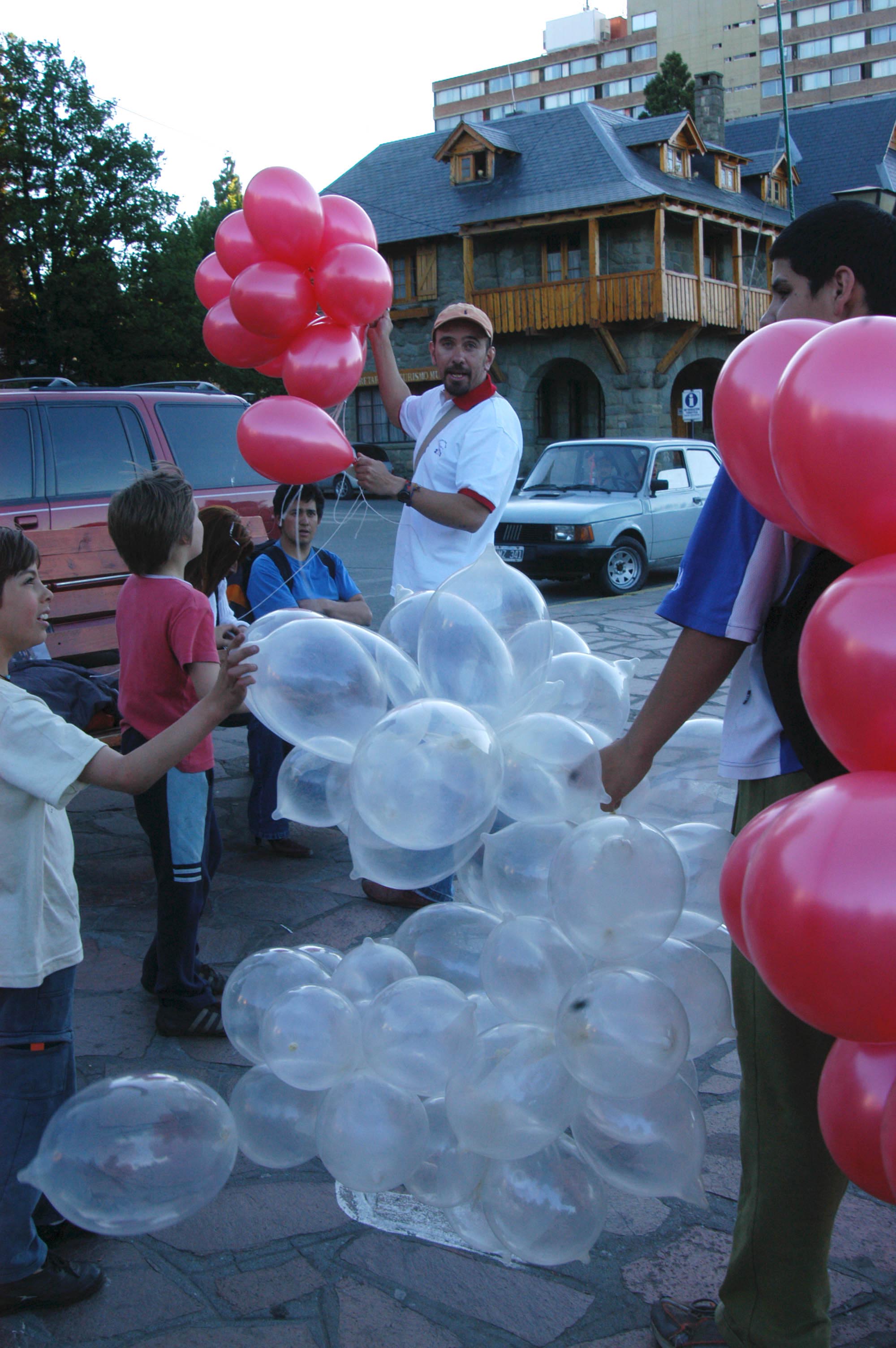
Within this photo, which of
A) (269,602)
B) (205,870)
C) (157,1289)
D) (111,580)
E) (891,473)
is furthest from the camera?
(111,580)

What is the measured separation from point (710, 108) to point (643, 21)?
64.7 metres

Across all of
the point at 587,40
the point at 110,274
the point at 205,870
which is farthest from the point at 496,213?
the point at 587,40

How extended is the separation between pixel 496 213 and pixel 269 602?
86.7ft

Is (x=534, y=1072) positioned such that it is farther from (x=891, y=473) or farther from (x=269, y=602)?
(x=269, y=602)

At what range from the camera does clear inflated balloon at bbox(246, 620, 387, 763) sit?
225 cm

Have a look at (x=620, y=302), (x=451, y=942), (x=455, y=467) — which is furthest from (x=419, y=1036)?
(x=620, y=302)

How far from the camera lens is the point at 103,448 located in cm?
593

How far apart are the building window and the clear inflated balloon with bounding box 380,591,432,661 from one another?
3857 inches

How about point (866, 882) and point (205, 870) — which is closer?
point (866, 882)

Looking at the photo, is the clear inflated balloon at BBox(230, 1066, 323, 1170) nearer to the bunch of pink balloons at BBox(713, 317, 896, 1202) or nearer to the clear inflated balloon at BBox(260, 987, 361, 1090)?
the clear inflated balloon at BBox(260, 987, 361, 1090)

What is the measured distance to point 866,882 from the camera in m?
1.07

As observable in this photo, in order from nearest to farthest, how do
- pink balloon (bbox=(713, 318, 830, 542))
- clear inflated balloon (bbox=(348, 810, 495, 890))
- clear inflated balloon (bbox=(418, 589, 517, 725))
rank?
pink balloon (bbox=(713, 318, 830, 542)), clear inflated balloon (bbox=(348, 810, 495, 890)), clear inflated balloon (bbox=(418, 589, 517, 725))

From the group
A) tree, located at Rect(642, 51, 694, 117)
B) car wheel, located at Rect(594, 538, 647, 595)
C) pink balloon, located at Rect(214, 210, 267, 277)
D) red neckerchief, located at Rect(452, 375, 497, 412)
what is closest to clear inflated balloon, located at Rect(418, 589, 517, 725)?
red neckerchief, located at Rect(452, 375, 497, 412)

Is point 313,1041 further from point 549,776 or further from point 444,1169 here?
point 549,776
